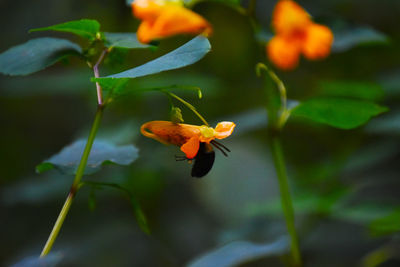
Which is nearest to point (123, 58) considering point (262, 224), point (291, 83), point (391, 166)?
point (262, 224)

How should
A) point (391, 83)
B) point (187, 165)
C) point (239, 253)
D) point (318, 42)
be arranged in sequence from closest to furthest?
point (239, 253)
point (318, 42)
point (391, 83)
point (187, 165)

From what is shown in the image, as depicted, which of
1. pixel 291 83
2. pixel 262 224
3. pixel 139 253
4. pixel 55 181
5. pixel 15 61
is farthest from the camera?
pixel 291 83

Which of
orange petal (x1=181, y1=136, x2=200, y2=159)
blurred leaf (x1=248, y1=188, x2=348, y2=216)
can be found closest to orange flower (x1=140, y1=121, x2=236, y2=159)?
orange petal (x1=181, y1=136, x2=200, y2=159)

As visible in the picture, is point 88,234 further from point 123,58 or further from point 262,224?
point 123,58

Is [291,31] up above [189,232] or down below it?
above

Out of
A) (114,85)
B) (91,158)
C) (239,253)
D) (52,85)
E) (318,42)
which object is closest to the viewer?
(114,85)

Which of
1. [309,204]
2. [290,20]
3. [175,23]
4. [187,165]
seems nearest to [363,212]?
[309,204]

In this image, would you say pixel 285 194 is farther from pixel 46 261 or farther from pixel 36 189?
pixel 36 189
